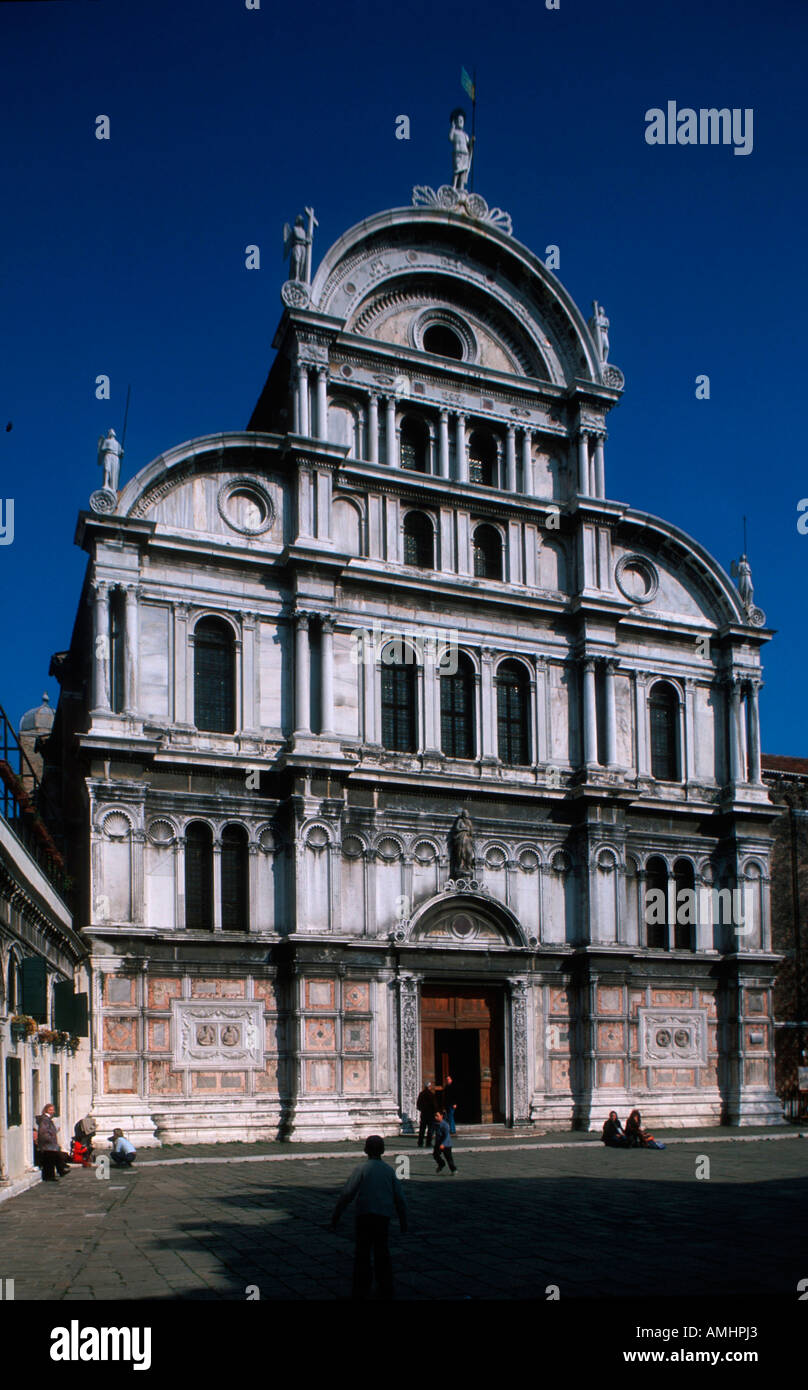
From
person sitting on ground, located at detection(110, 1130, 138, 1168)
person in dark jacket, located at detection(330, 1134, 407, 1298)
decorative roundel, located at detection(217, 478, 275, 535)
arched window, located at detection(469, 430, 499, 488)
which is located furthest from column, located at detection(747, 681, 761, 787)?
person in dark jacket, located at detection(330, 1134, 407, 1298)

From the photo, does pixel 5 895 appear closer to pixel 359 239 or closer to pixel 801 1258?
pixel 801 1258

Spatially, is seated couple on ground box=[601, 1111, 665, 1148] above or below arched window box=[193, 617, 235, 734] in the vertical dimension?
below

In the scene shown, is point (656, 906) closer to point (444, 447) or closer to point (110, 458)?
point (444, 447)

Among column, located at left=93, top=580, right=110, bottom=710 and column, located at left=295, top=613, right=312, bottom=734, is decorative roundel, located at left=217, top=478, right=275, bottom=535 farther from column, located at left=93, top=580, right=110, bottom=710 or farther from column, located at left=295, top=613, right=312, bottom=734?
column, located at left=93, top=580, right=110, bottom=710

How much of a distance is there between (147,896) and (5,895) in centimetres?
1074

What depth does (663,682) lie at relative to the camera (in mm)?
40750

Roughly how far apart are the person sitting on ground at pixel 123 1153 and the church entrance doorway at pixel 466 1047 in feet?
30.8

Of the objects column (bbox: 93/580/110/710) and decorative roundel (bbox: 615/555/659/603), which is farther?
decorative roundel (bbox: 615/555/659/603)

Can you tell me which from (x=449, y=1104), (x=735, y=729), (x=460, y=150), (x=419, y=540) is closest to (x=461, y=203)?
(x=460, y=150)

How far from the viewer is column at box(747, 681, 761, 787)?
41375mm

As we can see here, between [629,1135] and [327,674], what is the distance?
13.3m

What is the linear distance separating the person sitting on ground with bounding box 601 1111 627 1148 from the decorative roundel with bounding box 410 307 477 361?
837 inches

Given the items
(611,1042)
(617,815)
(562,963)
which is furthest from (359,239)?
(611,1042)

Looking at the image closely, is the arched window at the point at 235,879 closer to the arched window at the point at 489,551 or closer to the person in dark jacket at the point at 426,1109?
the person in dark jacket at the point at 426,1109
